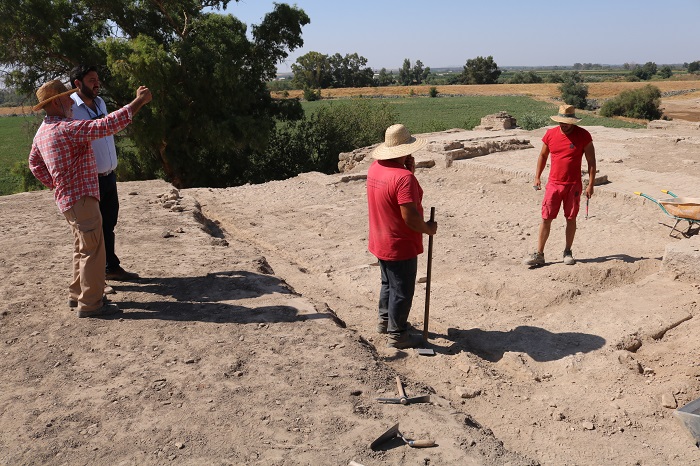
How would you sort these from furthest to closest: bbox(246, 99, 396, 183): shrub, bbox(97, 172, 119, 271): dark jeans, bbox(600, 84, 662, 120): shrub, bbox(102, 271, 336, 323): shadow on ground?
bbox(600, 84, 662, 120): shrub < bbox(246, 99, 396, 183): shrub < bbox(97, 172, 119, 271): dark jeans < bbox(102, 271, 336, 323): shadow on ground

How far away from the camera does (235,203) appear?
34.2 feet

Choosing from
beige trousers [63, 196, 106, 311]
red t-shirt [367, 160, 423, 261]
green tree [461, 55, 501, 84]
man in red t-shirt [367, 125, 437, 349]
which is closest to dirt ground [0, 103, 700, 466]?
beige trousers [63, 196, 106, 311]

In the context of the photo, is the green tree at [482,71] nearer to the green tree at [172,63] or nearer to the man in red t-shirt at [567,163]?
the green tree at [172,63]

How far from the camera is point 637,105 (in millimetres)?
34500

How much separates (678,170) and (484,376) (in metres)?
8.50

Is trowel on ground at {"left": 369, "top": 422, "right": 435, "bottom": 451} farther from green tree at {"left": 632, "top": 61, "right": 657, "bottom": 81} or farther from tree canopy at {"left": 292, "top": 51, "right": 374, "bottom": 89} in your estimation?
green tree at {"left": 632, "top": 61, "right": 657, "bottom": 81}

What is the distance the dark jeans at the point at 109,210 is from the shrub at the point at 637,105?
115ft

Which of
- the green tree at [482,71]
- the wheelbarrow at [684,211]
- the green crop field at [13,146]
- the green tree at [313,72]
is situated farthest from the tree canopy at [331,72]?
the wheelbarrow at [684,211]

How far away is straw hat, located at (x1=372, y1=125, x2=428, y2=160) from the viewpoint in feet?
14.0

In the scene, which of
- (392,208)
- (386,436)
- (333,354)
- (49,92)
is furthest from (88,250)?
(386,436)

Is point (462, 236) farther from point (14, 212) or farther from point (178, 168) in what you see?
point (178, 168)

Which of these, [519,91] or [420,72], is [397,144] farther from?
[420,72]

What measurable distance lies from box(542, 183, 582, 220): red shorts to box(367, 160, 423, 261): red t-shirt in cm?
256

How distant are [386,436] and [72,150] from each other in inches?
119
